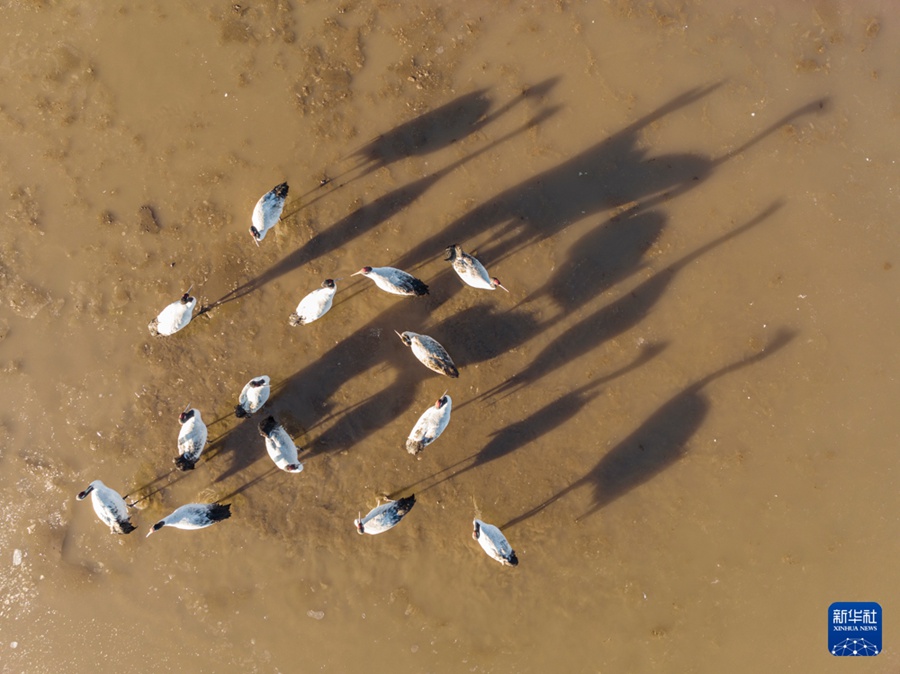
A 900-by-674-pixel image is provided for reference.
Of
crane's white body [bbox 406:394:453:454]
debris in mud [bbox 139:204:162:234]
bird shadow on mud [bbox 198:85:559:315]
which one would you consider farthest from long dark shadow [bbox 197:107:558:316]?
crane's white body [bbox 406:394:453:454]

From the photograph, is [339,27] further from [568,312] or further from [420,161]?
[568,312]

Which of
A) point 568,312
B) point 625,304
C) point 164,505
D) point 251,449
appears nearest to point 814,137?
point 625,304

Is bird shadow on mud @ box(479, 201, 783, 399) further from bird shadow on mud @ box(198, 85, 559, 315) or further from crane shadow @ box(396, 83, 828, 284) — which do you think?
bird shadow on mud @ box(198, 85, 559, 315)

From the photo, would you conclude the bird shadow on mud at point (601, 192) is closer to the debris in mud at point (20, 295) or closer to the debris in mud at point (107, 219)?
the debris in mud at point (107, 219)
